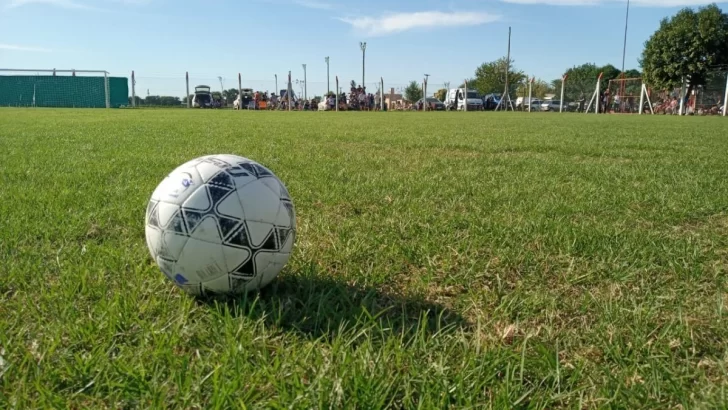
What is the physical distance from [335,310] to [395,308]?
0.26m

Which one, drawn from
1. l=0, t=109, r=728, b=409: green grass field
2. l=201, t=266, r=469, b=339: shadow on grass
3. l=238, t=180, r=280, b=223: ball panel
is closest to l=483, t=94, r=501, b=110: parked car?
l=0, t=109, r=728, b=409: green grass field

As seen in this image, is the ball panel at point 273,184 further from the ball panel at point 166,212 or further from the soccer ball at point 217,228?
the ball panel at point 166,212

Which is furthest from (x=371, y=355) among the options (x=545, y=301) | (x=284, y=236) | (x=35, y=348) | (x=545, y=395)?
(x=35, y=348)

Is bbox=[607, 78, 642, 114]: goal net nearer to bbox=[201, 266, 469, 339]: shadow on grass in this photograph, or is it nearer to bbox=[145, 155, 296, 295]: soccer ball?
bbox=[201, 266, 469, 339]: shadow on grass

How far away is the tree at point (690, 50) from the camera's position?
35.4 metres

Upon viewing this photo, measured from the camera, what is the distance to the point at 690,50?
35.5 m

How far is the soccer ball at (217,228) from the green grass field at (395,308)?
12 cm

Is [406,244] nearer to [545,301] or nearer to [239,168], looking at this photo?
[545,301]

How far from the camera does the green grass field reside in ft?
5.11

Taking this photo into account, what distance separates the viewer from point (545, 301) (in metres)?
2.25

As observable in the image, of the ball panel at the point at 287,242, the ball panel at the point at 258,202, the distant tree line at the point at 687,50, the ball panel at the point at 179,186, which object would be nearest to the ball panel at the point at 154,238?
the ball panel at the point at 179,186

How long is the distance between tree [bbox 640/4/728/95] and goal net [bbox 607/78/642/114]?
1882 mm

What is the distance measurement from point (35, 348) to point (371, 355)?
1128 millimetres

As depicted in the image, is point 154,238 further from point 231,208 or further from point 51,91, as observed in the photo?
point 51,91
